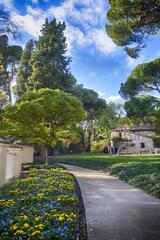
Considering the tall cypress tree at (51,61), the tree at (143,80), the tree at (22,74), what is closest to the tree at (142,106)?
the tree at (143,80)

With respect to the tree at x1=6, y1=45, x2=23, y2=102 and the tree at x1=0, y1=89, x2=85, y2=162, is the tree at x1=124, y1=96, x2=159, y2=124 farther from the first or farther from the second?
the tree at x1=6, y1=45, x2=23, y2=102

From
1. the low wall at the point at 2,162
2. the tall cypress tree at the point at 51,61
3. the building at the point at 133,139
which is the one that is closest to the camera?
the low wall at the point at 2,162

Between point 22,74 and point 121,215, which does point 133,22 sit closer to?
point 121,215

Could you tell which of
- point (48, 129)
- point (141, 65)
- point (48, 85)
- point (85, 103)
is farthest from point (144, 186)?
point (85, 103)

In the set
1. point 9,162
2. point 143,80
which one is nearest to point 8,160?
point 9,162

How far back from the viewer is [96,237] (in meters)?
4.89

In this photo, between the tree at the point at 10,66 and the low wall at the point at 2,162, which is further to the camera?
the tree at the point at 10,66

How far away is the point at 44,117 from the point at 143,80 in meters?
12.9

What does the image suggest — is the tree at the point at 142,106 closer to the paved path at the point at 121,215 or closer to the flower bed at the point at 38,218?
the paved path at the point at 121,215

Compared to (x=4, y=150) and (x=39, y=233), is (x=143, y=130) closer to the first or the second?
(x=4, y=150)

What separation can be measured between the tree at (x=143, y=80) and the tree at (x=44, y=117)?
31.3 ft

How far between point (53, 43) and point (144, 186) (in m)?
24.8

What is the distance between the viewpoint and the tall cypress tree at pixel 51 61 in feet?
96.5

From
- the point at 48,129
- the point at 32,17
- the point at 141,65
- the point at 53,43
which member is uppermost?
the point at 53,43
